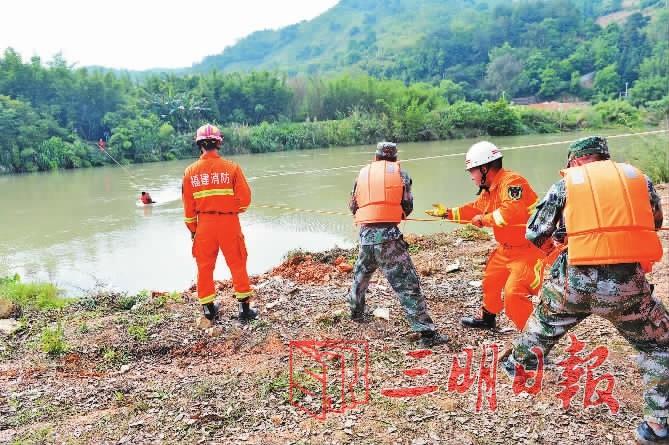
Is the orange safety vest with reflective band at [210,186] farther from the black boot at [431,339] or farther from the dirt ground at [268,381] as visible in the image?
the black boot at [431,339]

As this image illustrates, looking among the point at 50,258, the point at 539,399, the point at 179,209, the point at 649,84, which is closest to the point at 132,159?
the point at 179,209

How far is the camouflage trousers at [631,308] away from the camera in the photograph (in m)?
2.44

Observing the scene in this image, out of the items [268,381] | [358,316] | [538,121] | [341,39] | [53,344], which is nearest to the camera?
[268,381]

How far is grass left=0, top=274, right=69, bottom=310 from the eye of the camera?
18.4 ft

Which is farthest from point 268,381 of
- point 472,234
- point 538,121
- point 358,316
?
point 538,121

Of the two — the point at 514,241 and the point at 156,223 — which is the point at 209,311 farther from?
the point at 156,223

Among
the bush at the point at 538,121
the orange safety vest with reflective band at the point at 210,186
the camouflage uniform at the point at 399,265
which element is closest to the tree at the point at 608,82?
the bush at the point at 538,121

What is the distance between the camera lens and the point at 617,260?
7.75 ft

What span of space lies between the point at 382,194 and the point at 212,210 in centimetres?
153

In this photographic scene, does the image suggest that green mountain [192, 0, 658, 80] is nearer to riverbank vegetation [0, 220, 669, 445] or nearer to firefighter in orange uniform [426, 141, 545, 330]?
riverbank vegetation [0, 220, 669, 445]

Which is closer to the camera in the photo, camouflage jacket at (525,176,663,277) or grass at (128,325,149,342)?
camouflage jacket at (525,176,663,277)

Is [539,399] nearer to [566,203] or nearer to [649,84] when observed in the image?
[566,203]

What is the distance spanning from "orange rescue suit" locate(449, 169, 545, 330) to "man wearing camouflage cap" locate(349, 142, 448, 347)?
615mm

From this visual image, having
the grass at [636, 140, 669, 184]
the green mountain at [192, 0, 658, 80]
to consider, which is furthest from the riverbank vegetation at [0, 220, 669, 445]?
the green mountain at [192, 0, 658, 80]
